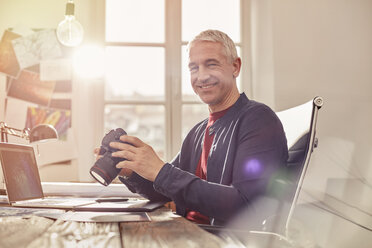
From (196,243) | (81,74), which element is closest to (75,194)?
(81,74)

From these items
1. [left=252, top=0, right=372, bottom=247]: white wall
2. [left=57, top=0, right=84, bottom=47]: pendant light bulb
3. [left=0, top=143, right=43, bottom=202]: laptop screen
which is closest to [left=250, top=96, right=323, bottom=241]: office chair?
[left=0, top=143, right=43, bottom=202]: laptop screen

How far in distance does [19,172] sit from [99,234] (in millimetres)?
658

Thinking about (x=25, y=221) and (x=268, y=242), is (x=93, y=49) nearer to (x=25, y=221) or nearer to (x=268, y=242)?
(x=25, y=221)

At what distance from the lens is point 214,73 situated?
56.3 inches

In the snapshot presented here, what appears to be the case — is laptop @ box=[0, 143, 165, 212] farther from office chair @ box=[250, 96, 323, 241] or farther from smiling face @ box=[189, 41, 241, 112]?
smiling face @ box=[189, 41, 241, 112]

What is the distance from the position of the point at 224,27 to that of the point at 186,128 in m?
0.74

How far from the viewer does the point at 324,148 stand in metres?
2.43

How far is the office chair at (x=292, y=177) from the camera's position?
1.08 m

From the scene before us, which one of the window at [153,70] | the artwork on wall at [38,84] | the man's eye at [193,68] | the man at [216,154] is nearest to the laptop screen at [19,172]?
the man at [216,154]

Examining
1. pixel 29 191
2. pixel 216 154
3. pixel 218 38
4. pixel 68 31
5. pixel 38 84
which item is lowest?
pixel 29 191

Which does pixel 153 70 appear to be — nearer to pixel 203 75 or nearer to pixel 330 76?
pixel 330 76

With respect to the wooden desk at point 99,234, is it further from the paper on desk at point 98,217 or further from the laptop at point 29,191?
the laptop at point 29,191

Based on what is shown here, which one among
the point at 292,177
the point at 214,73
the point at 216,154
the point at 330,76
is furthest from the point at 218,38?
the point at 330,76

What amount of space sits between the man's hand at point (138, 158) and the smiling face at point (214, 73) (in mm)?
511
